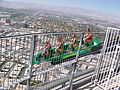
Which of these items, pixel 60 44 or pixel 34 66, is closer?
pixel 34 66

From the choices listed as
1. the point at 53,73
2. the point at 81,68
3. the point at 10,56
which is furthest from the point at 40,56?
the point at 81,68

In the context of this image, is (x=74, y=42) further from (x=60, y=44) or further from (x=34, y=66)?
(x=34, y=66)

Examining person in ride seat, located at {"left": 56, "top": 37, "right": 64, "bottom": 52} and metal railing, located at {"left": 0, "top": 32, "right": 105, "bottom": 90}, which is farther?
person in ride seat, located at {"left": 56, "top": 37, "right": 64, "bottom": 52}

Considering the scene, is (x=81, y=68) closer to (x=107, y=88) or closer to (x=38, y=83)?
(x=107, y=88)

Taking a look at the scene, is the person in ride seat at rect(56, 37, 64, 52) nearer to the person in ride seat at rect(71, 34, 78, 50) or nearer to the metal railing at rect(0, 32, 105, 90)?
the metal railing at rect(0, 32, 105, 90)

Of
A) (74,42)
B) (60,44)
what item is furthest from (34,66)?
(74,42)

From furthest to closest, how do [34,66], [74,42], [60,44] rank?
[74,42]
[60,44]
[34,66]

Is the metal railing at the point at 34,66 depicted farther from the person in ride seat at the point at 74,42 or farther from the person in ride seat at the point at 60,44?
the person in ride seat at the point at 74,42

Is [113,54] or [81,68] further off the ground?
[113,54]

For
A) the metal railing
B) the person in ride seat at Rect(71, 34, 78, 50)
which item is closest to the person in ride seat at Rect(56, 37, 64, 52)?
the metal railing

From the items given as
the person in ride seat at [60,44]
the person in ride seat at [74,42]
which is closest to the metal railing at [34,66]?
the person in ride seat at [60,44]

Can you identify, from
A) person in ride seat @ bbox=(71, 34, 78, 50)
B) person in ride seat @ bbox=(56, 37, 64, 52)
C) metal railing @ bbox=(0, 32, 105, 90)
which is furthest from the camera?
person in ride seat @ bbox=(71, 34, 78, 50)
